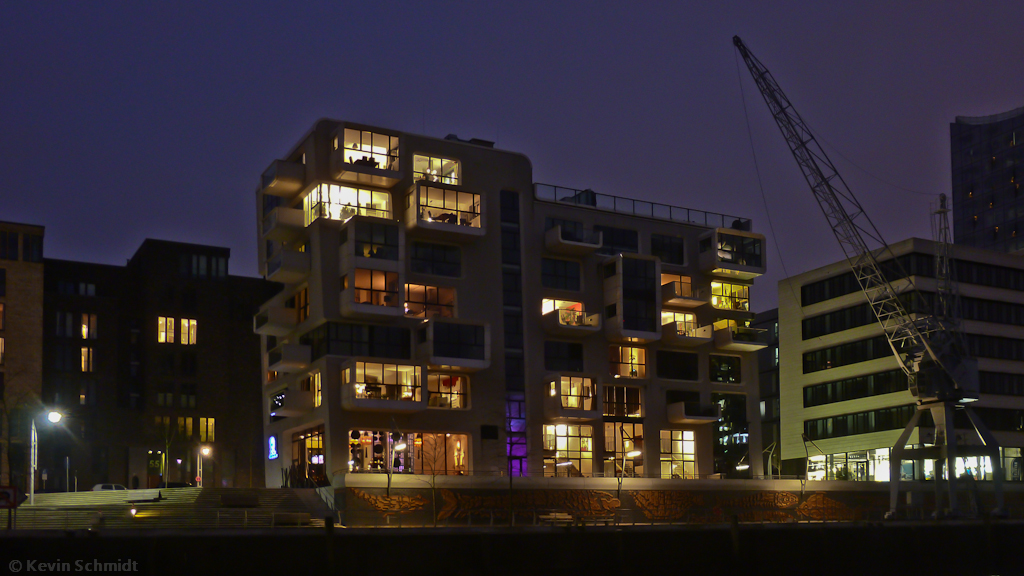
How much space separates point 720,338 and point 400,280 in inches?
1283

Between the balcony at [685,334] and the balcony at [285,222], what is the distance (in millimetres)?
32762

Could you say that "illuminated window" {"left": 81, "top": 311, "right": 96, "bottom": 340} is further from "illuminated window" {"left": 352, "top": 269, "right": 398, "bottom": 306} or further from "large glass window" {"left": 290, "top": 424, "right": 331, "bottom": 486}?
"illuminated window" {"left": 352, "top": 269, "right": 398, "bottom": 306}

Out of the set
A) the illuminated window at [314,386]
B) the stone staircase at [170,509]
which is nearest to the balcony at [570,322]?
the illuminated window at [314,386]

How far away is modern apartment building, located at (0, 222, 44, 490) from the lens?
114 metres

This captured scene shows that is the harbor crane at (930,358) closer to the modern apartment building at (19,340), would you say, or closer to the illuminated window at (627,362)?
the illuminated window at (627,362)

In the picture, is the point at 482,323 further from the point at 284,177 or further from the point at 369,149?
the point at 284,177

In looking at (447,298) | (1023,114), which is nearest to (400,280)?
(447,298)

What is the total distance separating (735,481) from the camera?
85.8 meters

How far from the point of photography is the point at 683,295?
94.2 metres

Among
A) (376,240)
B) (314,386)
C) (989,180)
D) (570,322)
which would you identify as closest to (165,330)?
(314,386)

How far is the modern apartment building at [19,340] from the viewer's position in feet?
372

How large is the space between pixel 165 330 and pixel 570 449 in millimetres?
64060

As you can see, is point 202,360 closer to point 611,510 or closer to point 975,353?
point 611,510

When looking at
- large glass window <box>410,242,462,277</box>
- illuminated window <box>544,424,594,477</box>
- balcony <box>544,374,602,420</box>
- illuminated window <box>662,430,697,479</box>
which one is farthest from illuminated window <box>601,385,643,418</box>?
large glass window <box>410,242,462,277</box>
